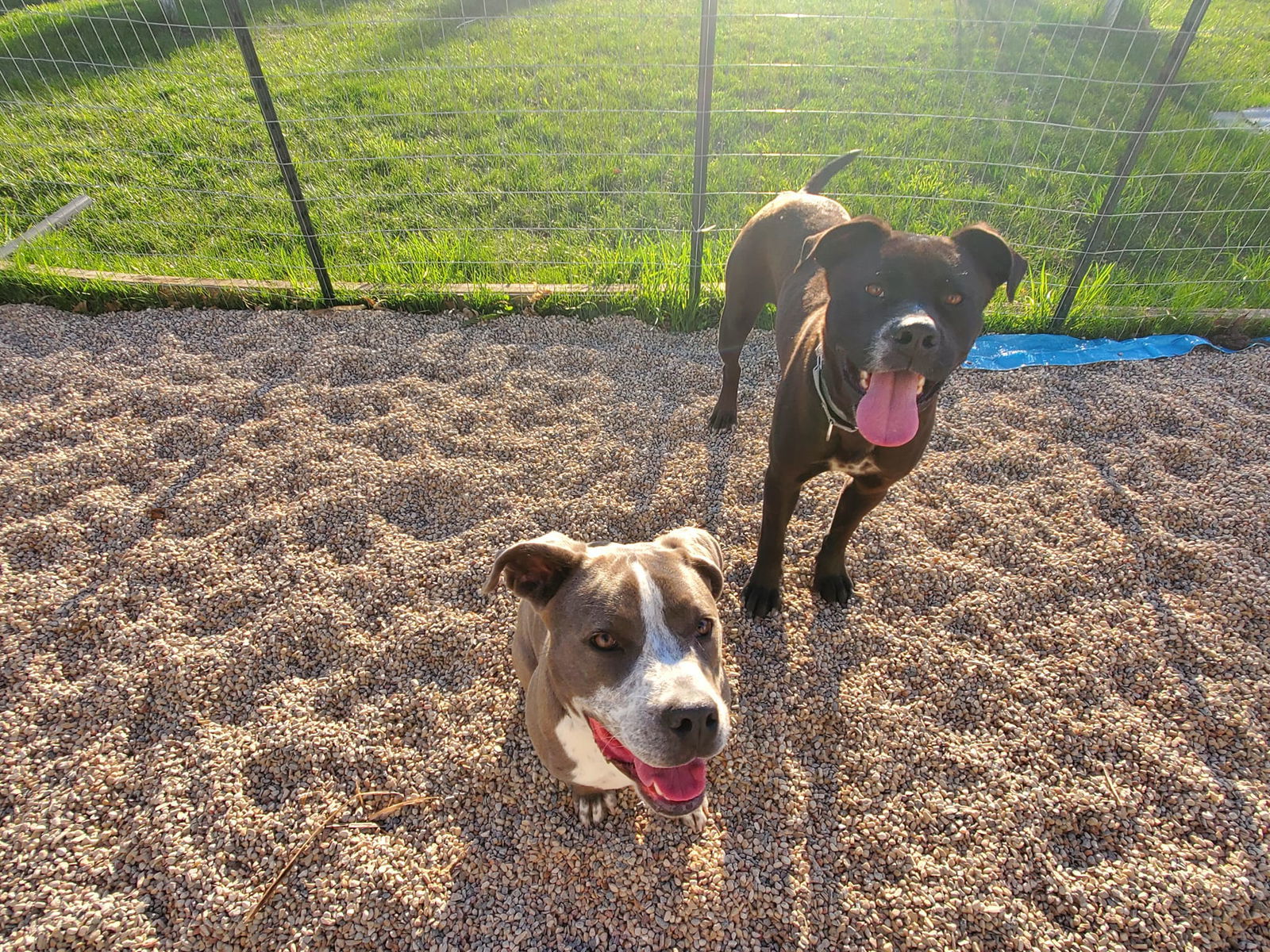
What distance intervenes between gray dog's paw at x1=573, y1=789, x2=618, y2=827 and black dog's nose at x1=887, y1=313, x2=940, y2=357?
1.85m

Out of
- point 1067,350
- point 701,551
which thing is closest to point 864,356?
point 701,551

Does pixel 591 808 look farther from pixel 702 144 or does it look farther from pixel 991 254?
pixel 702 144

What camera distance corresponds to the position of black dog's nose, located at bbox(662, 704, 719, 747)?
1.86 metres

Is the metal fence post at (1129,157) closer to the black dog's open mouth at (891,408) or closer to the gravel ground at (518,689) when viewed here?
the gravel ground at (518,689)

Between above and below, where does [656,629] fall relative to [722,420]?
above

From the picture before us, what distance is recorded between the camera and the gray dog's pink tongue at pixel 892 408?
8.11ft

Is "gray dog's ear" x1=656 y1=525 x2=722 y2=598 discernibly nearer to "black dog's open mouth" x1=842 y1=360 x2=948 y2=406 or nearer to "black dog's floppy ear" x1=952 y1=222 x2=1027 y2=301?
"black dog's open mouth" x1=842 y1=360 x2=948 y2=406

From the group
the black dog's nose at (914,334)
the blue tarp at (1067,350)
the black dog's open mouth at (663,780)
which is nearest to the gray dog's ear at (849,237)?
the black dog's nose at (914,334)

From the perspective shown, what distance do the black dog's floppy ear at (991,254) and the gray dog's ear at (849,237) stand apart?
295 millimetres

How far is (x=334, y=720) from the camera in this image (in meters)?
2.81

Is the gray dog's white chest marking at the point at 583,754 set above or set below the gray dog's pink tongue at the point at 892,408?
below

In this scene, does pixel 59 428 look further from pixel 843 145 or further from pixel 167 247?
pixel 843 145

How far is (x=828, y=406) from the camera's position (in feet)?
8.76

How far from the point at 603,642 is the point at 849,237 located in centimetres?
170
